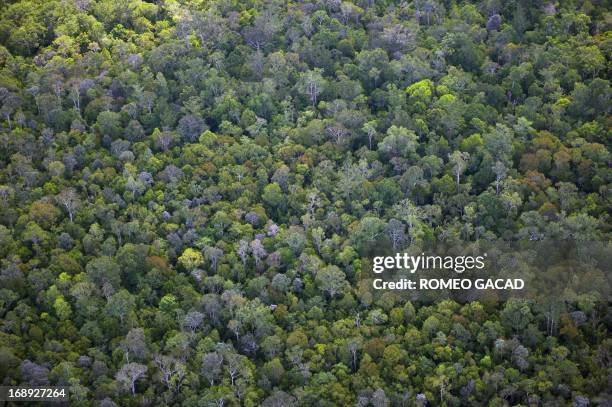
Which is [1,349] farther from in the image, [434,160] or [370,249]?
[434,160]

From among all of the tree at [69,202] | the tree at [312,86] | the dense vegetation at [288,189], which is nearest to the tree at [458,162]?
the dense vegetation at [288,189]

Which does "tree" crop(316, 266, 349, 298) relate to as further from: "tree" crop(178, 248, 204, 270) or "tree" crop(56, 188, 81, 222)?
"tree" crop(56, 188, 81, 222)

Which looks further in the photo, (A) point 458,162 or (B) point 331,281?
(A) point 458,162

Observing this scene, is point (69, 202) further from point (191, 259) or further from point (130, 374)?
point (130, 374)

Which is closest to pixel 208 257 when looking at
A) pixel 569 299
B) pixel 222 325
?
pixel 222 325

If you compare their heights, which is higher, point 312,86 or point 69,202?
point 312,86

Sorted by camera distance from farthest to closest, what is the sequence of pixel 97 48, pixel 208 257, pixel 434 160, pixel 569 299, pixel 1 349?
1. pixel 97 48
2. pixel 434 160
3. pixel 208 257
4. pixel 569 299
5. pixel 1 349

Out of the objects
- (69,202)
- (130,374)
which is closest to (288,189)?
(69,202)

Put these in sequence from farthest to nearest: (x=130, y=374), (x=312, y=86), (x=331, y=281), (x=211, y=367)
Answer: (x=312, y=86)
(x=331, y=281)
(x=211, y=367)
(x=130, y=374)

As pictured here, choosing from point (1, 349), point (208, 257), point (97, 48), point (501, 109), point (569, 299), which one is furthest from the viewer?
point (97, 48)
